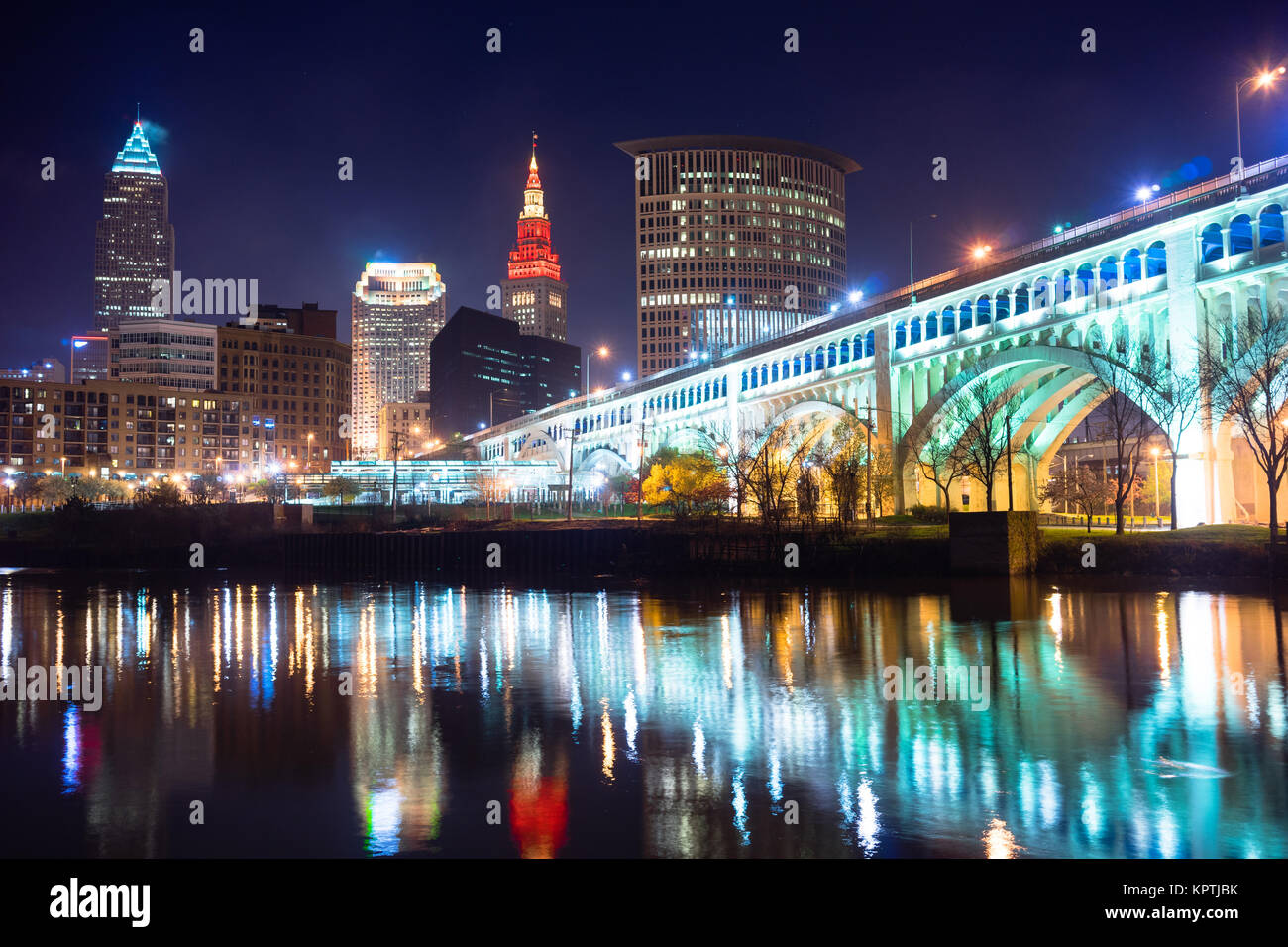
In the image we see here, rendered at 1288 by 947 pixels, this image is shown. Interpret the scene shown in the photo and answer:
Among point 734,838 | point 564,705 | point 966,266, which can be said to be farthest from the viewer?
point 966,266

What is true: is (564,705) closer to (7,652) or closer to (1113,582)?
(7,652)

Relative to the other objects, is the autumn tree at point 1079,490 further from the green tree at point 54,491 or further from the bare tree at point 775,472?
the green tree at point 54,491

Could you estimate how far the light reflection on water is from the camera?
9.62 m

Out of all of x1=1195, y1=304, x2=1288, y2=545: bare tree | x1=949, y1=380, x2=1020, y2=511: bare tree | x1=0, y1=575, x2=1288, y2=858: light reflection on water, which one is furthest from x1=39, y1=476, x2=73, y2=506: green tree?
x1=1195, y1=304, x2=1288, y2=545: bare tree

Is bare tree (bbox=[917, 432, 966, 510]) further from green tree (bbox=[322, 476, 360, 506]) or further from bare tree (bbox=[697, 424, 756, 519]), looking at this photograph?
green tree (bbox=[322, 476, 360, 506])

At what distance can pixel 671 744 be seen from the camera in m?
13.2

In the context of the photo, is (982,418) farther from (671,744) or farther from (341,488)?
(341,488)

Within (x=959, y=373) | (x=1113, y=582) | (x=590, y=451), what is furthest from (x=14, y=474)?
(x=1113, y=582)

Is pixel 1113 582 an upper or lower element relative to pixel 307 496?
lower

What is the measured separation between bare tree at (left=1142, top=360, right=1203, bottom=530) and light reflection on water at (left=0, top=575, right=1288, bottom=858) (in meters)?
25.0

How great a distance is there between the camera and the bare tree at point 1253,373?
4212 centimetres

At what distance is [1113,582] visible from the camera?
3669 centimetres

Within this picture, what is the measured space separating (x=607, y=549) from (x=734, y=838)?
153ft
